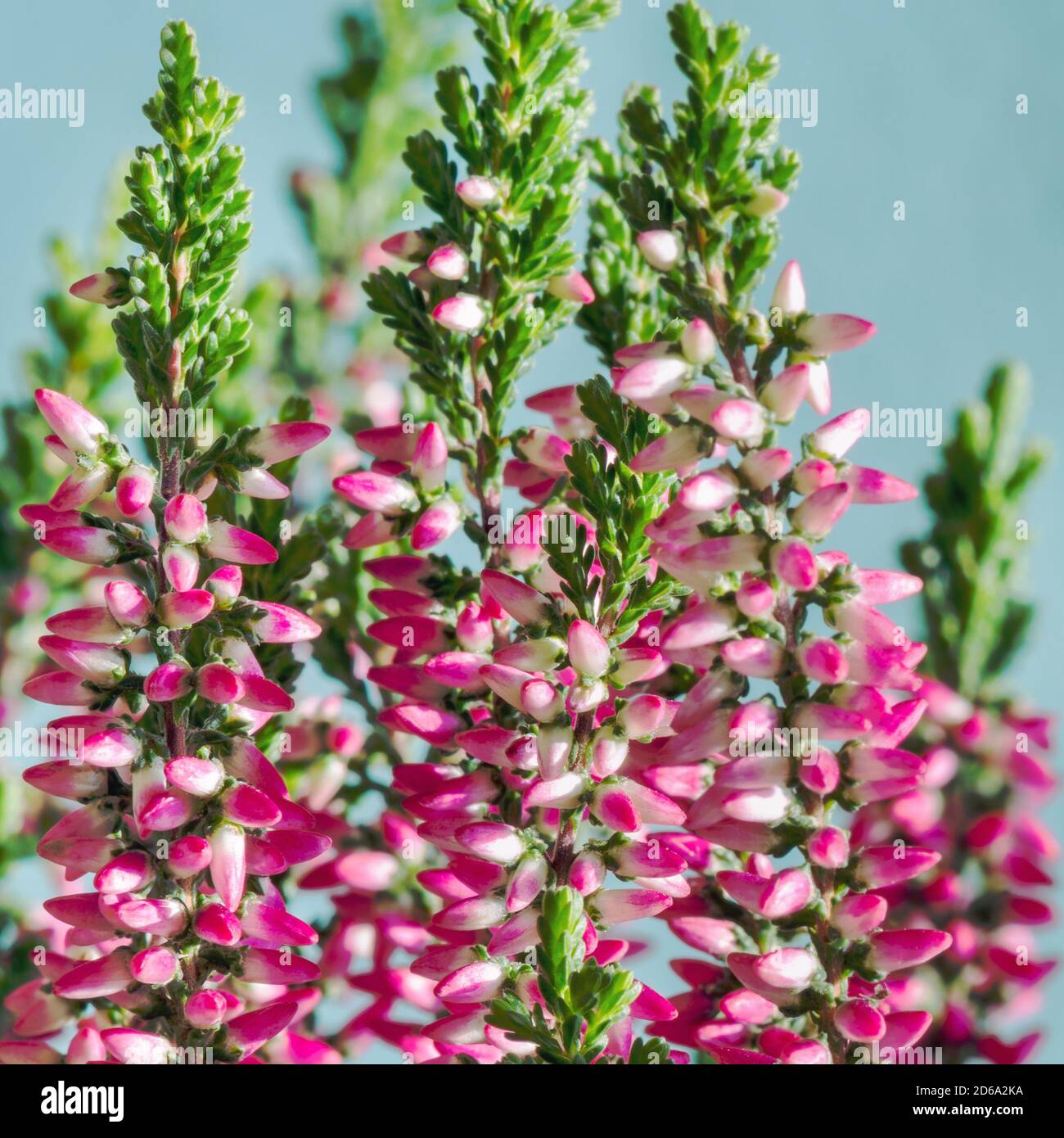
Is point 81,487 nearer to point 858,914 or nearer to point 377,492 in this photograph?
point 377,492

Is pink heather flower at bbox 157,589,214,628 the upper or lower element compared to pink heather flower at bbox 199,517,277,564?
lower

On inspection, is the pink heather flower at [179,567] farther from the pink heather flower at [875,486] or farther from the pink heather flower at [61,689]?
the pink heather flower at [875,486]

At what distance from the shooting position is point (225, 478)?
1.89 ft

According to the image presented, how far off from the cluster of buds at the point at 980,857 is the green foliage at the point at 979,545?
59 mm

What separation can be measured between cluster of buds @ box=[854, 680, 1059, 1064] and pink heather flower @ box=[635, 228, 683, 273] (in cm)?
32

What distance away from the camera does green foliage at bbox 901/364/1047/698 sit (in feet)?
3.30

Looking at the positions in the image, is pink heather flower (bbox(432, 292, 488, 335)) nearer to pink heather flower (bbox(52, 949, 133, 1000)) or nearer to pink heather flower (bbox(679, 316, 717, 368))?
pink heather flower (bbox(679, 316, 717, 368))

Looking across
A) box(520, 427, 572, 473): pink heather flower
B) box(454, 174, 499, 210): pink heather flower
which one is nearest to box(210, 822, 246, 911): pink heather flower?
box(520, 427, 572, 473): pink heather flower

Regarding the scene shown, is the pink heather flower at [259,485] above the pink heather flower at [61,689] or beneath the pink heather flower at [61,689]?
above

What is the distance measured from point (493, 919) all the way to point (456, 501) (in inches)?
7.9

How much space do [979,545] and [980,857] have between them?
25 centimetres

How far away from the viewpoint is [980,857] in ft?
Result: 2.90

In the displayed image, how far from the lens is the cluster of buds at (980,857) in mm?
800

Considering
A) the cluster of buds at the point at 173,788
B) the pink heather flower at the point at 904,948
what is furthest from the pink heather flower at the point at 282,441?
the pink heather flower at the point at 904,948
